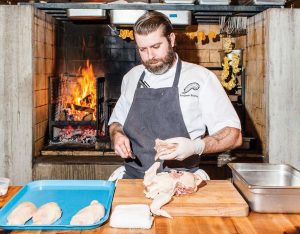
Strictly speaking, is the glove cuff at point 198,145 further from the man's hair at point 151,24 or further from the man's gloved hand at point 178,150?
the man's hair at point 151,24

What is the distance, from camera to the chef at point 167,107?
2773 millimetres

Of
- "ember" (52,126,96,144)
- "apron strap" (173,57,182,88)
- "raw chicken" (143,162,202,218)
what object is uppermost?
"apron strap" (173,57,182,88)

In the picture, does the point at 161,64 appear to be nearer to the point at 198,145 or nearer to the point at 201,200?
the point at 198,145

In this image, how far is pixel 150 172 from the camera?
2148 mm

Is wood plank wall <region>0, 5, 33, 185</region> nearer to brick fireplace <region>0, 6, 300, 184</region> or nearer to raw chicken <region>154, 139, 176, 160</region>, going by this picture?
brick fireplace <region>0, 6, 300, 184</region>

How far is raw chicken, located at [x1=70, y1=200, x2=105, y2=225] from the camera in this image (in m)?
1.70

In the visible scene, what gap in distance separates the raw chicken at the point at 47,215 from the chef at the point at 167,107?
912mm

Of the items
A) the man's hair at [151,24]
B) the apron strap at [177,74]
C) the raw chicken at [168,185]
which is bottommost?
the raw chicken at [168,185]

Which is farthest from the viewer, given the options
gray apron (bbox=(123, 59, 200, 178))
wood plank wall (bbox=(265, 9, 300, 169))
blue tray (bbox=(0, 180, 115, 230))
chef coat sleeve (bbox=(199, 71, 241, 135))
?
wood plank wall (bbox=(265, 9, 300, 169))

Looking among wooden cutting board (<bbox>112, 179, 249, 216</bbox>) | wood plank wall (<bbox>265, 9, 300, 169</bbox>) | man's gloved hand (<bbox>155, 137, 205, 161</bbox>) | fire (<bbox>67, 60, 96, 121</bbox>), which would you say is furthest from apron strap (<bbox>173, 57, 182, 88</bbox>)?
fire (<bbox>67, 60, 96, 121</bbox>)

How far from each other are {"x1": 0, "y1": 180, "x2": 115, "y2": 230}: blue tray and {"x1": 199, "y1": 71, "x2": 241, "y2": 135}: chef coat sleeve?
981mm

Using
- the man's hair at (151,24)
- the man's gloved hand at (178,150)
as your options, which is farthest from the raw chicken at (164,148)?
the man's hair at (151,24)

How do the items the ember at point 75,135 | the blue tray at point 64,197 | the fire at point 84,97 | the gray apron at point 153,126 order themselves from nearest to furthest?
the blue tray at point 64,197
the gray apron at point 153,126
the ember at point 75,135
the fire at point 84,97

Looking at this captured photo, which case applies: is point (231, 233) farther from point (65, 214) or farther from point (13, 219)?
point (13, 219)
